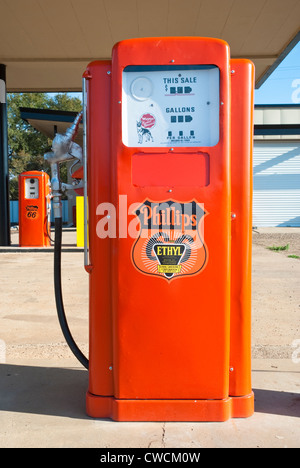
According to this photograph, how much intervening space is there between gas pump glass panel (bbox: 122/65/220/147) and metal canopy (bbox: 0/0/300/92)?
22.9ft

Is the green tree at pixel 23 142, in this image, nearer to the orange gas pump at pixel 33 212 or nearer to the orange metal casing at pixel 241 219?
the orange gas pump at pixel 33 212

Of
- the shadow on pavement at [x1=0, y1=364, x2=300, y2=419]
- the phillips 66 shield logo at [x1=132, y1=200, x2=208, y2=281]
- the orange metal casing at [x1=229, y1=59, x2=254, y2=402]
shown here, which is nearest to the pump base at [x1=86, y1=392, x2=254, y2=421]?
the orange metal casing at [x1=229, y1=59, x2=254, y2=402]

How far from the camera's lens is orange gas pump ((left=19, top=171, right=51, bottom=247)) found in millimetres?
12156

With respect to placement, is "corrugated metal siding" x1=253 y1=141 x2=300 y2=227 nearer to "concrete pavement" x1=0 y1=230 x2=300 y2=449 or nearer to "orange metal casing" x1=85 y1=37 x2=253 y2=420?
"concrete pavement" x1=0 y1=230 x2=300 y2=449

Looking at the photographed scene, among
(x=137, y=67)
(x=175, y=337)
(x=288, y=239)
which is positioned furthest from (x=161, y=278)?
(x=288, y=239)

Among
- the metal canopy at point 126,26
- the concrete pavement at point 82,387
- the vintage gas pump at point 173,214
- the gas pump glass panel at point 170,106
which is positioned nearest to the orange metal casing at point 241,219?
the vintage gas pump at point 173,214

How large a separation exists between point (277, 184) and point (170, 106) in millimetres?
20515

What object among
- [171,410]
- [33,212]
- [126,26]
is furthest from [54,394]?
[33,212]

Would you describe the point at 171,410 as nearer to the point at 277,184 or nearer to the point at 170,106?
the point at 170,106

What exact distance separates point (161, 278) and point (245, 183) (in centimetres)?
69

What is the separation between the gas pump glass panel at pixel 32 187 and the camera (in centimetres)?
1230

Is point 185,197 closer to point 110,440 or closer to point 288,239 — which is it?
point 110,440

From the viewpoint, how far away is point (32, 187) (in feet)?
40.6

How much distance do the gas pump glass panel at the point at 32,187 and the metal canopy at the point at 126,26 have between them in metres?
2.86
